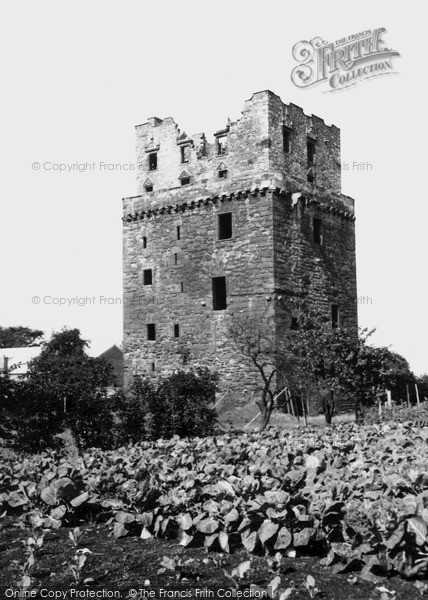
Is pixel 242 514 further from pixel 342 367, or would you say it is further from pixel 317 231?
pixel 317 231

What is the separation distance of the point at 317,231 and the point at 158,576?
87.3 ft

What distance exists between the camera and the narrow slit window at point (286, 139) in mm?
29922

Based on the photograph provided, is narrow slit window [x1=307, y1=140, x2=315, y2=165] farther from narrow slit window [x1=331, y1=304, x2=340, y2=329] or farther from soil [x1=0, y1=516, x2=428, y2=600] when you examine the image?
soil [x1=0, y1=516, x2=428, y2=600]

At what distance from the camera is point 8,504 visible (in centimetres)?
796

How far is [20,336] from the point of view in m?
76.6

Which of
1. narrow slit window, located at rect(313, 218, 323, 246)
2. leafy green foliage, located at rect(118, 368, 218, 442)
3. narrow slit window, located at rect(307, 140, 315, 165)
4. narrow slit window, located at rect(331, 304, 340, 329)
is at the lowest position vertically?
leafy green foliage, located at rect(118, 368, 218, 442)

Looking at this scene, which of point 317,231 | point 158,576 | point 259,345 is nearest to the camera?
point 158,576

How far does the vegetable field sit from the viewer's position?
5.17 metres

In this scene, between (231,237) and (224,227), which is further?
(224,227)

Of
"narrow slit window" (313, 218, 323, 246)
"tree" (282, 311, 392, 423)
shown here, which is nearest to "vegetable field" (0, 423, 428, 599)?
"tree" (282, 311, 392, 423)

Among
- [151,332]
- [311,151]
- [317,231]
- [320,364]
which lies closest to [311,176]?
[311,151]

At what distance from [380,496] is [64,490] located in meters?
3.37

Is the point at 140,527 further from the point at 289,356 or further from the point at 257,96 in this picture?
the point at 257,96

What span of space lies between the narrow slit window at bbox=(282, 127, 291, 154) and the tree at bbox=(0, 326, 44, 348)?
5212cm
